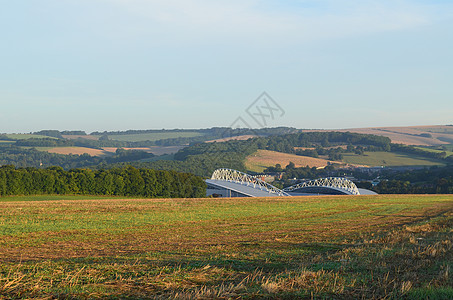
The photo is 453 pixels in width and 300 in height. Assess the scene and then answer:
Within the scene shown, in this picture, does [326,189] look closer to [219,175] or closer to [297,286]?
[219,175]

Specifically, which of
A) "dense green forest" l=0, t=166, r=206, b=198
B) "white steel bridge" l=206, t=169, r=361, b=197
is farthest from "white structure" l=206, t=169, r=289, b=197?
"dense green forest" l=0, t=166, r=206, b=198

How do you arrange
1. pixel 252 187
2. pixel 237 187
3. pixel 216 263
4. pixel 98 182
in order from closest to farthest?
pixel 216 263, pixel 98 182, pixel 237 187, pixel 252 187

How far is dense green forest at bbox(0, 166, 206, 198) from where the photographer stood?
278ft

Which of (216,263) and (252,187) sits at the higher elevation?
(216,263)

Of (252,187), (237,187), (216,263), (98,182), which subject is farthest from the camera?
(252,187)

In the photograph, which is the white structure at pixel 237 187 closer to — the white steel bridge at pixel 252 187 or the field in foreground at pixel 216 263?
the white steel bridge at pixel 252 187

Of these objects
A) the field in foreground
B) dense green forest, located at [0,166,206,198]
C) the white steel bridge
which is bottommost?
the white steel bridge

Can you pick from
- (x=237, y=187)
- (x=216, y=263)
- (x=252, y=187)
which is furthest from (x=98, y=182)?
(x=216, y=263)

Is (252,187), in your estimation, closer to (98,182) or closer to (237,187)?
(237,187)

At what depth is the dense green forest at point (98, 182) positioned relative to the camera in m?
84.9

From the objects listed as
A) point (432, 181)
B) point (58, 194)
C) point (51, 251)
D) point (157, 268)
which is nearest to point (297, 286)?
point (157, 268)

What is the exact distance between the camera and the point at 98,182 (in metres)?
93.4

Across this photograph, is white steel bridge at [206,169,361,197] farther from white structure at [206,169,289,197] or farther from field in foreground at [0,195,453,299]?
field in foreground at [0,195,453,299]

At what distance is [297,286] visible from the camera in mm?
11539
